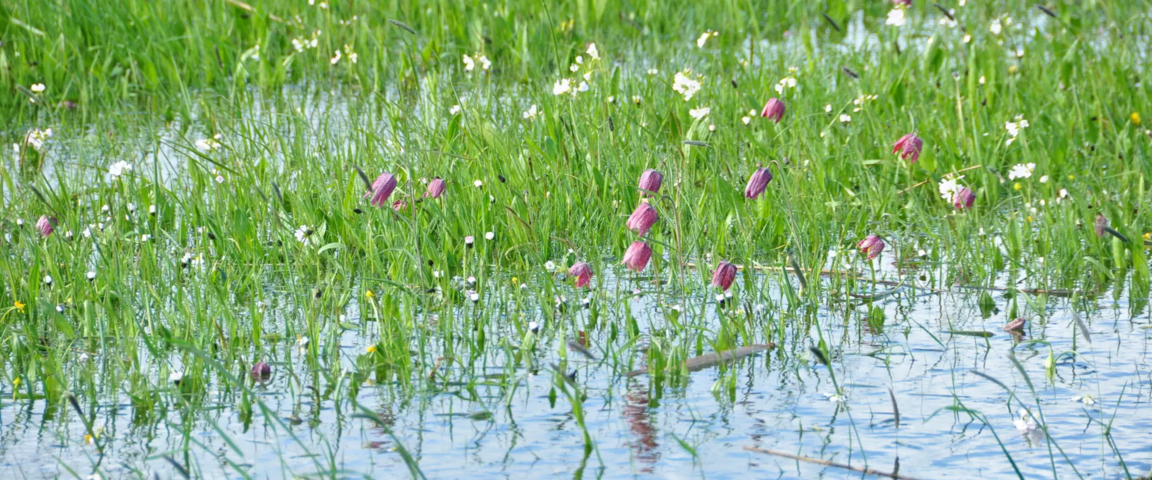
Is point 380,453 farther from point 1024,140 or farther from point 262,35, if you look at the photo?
point 262,35

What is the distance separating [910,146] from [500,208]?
141 cm

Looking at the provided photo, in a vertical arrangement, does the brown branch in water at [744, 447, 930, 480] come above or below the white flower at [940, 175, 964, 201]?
below

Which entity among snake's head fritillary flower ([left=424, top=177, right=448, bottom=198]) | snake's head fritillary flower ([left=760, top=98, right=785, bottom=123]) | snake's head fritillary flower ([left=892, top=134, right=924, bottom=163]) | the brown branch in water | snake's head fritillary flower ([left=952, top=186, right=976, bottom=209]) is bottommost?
the brown branch in water

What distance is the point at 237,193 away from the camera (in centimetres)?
449

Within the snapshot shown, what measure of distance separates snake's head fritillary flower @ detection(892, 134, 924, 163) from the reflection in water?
1.77 metres

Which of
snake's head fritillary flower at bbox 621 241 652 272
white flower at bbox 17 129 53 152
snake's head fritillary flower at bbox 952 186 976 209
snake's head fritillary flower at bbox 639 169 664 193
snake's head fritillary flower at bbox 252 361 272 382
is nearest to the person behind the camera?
snake's head fritillary flower at bbox 252 361 272 382

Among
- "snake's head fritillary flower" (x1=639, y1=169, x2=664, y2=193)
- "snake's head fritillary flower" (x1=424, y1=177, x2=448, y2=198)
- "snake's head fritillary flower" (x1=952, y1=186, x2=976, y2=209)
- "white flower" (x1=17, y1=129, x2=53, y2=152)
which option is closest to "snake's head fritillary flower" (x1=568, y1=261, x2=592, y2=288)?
"snake's head fritillary flower" (x1=639, y1=169, x2=664, y2=193)

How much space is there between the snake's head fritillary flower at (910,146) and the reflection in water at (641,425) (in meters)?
1.77

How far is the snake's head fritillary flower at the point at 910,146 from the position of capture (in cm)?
444

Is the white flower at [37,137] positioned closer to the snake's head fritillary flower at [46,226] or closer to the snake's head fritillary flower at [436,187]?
the snake's head fritillary flower at [46,226]

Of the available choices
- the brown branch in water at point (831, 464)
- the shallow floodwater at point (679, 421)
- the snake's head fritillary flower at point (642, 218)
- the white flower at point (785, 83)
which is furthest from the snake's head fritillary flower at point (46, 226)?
the white flower at point (785, 83)

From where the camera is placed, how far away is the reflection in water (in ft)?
8.92

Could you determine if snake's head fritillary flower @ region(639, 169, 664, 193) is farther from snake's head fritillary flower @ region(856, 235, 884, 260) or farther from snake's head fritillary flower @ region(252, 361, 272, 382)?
snake's head fritillary flower @ region(252, 361, 272, 382)

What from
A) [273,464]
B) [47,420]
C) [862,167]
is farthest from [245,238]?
[862,167]
